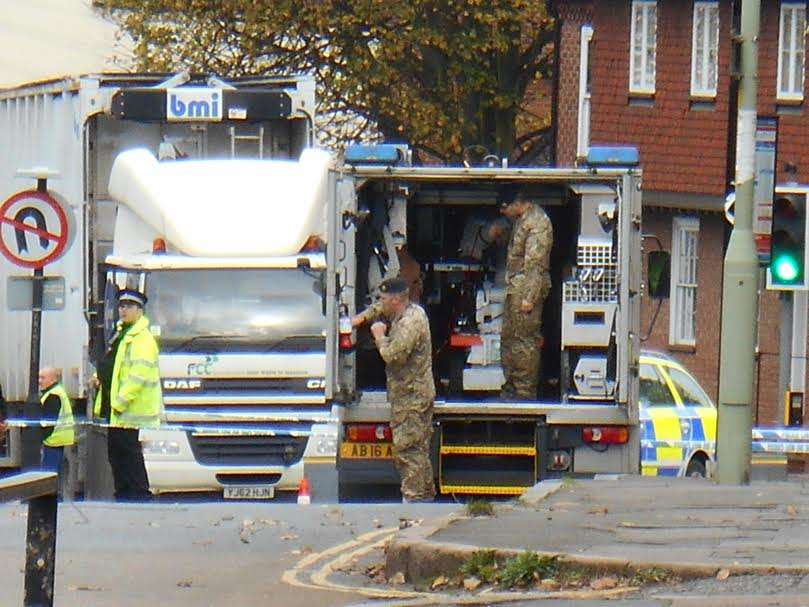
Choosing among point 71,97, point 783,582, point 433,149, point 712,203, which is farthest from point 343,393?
point 433,149

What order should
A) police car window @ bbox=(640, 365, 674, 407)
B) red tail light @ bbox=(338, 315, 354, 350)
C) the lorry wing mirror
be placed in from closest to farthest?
red tail light @ bbox=(338, 315, 354, 350)
the lorry wing mirror
police car window @ bbox=(640, 365, 674, 407)

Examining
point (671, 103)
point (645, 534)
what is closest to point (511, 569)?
point (645, 534)

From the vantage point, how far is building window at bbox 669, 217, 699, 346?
36584 millimetres

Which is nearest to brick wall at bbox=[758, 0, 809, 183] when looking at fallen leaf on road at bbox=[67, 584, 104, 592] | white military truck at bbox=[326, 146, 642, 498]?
white military truck at bbox=[326, 146, 642, 498]

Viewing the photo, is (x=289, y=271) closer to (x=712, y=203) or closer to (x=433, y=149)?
(x=712, y=203)

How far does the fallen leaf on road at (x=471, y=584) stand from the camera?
33.1 feet

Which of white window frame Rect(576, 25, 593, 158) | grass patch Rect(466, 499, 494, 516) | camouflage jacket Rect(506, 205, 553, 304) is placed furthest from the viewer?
white window frame Rect(576, 25, 593, 158)

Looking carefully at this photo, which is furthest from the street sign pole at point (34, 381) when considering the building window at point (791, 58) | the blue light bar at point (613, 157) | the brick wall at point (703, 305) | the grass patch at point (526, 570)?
the building window at point (791, 58)

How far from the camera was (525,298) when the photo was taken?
16.2m

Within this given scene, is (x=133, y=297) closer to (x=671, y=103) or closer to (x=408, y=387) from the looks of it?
(x=408, y=387)

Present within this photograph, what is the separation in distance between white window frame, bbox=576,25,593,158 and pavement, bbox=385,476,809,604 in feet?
76.9

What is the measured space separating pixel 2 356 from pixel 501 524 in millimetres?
10145

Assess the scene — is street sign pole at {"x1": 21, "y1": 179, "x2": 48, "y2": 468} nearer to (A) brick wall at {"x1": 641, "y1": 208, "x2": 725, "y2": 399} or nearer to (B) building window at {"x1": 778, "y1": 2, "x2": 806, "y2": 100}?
(A) brick wall at {"x1": 641, "y1": 208, "x2": 725, "y2": 399}

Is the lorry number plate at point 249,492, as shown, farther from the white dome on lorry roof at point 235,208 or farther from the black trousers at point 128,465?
the white dome on lorry roof at point 235,208
